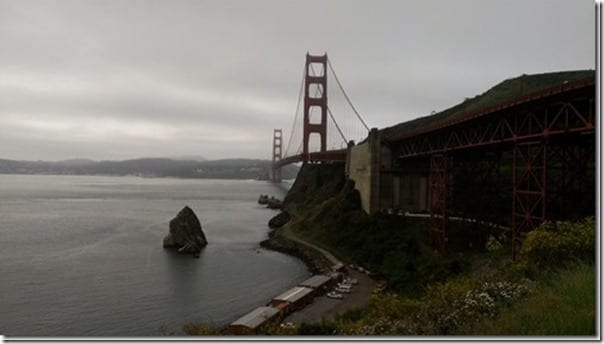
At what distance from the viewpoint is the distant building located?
60.2 ft

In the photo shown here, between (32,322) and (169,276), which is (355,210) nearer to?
(169,276)

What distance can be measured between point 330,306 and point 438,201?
1096 cm

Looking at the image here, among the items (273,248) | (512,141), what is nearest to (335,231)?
(273,248)

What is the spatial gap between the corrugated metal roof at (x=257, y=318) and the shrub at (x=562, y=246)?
11110mm

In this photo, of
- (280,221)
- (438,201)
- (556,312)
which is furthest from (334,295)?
(280,221)

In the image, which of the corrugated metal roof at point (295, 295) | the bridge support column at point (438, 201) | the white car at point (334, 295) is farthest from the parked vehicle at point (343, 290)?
the bridge support column at point (438, 201)

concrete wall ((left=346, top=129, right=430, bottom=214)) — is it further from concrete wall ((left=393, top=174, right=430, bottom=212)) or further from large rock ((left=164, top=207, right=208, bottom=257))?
large rock ((left=164, top=207, right=208, bottom=257))

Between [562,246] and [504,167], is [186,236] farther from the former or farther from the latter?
[562,246]

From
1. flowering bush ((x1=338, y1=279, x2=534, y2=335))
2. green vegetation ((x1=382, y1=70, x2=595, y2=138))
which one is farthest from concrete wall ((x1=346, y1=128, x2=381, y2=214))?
flowering bush ((x1=338, y1=279, x2=534, y2=335))

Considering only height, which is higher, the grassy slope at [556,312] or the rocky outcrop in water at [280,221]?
the grassy slope at [556,312]

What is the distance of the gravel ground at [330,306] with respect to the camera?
67.6 ft

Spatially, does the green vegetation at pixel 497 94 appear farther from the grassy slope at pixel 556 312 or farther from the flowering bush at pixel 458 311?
the grassy slope at pixel 556 312

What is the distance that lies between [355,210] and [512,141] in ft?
69.1

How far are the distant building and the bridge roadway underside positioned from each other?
1121 centimetres
